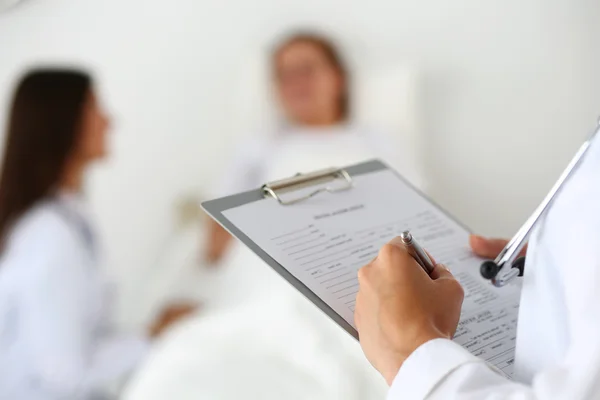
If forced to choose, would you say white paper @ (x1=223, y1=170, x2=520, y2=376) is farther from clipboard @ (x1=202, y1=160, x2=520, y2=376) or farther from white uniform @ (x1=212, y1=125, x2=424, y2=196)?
white uniform @ (x1=212, y1=125, x2=424, y2=196)

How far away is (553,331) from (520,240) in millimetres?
123

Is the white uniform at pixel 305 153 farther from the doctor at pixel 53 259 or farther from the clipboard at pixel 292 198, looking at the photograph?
the clipboard at pixel 292 198

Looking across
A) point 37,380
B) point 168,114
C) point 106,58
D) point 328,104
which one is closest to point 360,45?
point 328,104

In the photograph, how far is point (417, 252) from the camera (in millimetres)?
533

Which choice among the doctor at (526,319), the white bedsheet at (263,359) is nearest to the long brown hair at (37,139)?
the white bedsheet at (263,359)

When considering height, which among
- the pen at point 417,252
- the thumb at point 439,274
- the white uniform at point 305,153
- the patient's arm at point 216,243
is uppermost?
the pen at point 417,252

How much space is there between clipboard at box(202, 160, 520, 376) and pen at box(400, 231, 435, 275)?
0.09 metres

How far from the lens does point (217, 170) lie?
6.36 feet

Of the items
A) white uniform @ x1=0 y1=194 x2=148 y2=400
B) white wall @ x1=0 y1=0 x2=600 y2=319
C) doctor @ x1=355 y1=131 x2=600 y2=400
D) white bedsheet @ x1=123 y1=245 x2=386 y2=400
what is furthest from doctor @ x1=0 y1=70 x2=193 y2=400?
doctor @ x1=355 y1=131 x2=600 y2=400

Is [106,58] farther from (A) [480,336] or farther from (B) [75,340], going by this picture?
(A) [480,336]

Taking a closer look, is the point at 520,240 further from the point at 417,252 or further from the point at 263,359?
the point at 263,359

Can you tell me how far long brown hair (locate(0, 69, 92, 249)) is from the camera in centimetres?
125

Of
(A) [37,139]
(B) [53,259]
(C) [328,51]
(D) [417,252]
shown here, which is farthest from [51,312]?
(C) [328,51]

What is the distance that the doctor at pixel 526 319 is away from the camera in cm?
40
